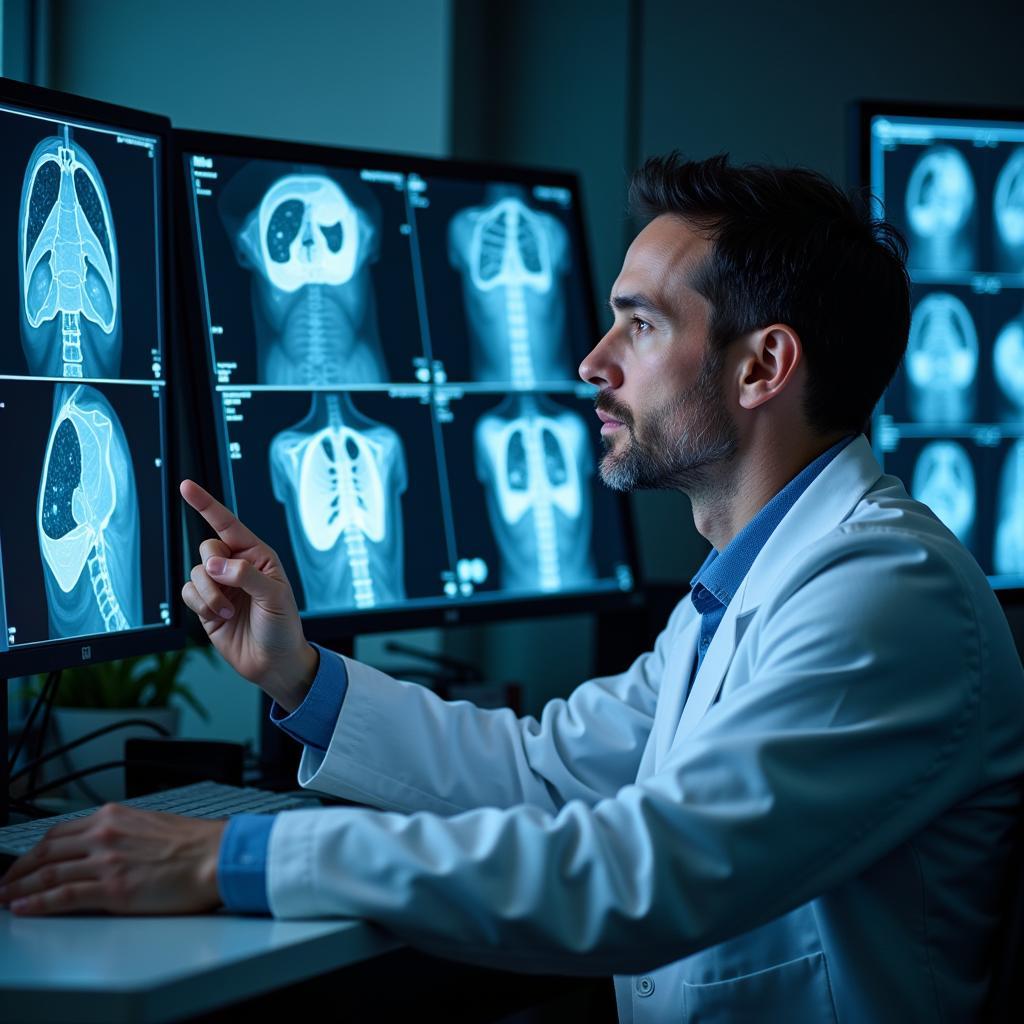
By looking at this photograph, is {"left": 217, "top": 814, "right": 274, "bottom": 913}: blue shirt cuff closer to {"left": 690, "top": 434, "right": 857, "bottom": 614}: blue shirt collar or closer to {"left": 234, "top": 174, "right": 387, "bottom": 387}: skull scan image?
{"left": 690, "top": 434, "right": 857, "bottom": 614}: blue shirt collar

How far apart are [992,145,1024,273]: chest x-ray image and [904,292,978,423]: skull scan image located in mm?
114

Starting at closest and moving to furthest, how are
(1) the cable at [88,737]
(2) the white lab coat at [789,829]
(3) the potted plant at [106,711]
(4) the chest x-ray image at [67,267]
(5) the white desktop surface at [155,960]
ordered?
(5) the white desktop surface at [155,960]
(2) the white lab coat at [789,829]
(4) the chest x-ray image at [67,267]
(1) the cable at [88,737]
(3) the potted plant at [106,711]

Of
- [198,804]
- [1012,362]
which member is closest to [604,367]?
[198,804]

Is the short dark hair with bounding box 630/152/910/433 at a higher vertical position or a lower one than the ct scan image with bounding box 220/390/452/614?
higher

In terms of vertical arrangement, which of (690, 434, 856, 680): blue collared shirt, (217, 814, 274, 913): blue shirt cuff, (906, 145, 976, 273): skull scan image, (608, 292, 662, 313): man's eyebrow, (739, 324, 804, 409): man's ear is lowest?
(217, 814, 274, 913): blue shirt cuff

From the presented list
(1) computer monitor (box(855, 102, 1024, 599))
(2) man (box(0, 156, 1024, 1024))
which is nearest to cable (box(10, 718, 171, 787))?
(2) man (box(0, 156, 1024, 1024))

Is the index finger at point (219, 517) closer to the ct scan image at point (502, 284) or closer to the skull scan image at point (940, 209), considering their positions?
the ct scan image at point (502, 284)

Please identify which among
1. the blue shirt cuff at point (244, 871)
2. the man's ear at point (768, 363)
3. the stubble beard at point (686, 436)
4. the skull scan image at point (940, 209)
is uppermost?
the skull scan image at point (940, 209)

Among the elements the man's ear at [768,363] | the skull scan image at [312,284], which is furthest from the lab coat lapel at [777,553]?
the skull scan image at [312,284]

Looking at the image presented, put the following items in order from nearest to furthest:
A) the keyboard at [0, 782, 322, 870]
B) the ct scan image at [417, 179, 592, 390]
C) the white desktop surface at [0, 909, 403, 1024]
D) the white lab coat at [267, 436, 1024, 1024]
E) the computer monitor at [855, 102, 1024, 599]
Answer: the white desktop surface at [0, 909, 403, 1024] → the white lab coat at [267, 436, 1024, 1024] → the keyboard at [0, 782, 322, 870] → the ct scan image at [417, 179, 592, 390] → the computer monitor at [855, 102, 1024, 599]

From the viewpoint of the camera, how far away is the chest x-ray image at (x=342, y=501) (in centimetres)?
172

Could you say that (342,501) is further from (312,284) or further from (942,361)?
(942,361)

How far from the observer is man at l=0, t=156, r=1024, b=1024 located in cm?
103

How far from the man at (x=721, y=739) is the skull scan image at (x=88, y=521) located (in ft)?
0.34
